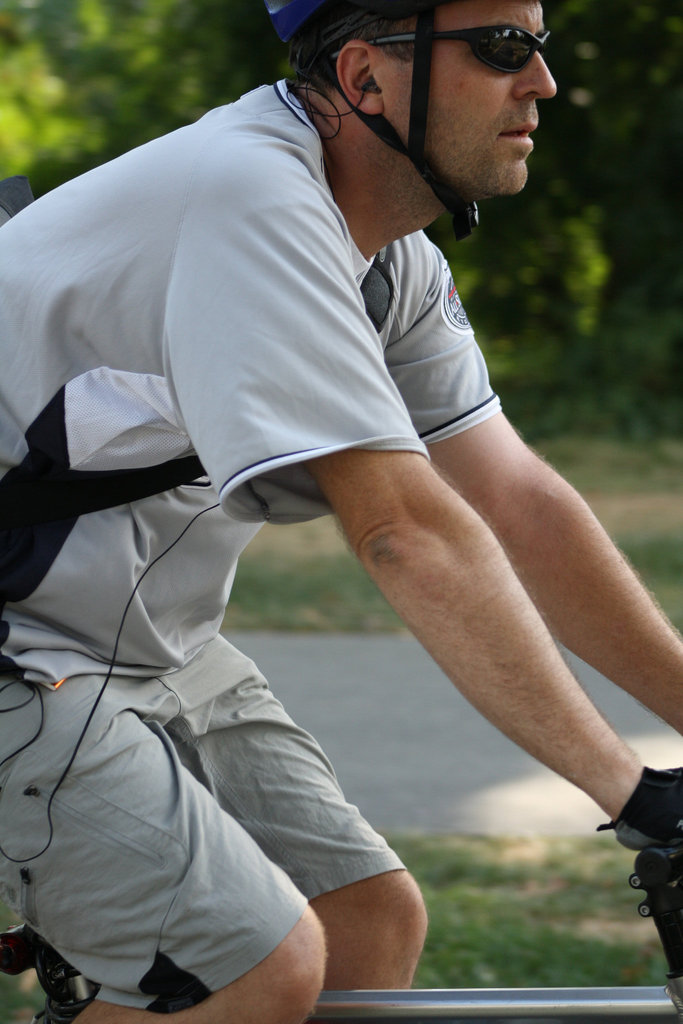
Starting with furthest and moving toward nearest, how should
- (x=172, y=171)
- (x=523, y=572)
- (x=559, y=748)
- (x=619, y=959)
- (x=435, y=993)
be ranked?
(x=619, y=959) < (x=523, y=572) < (x=435, y=993) < (x=172, y=171) < (x=559, y=748)

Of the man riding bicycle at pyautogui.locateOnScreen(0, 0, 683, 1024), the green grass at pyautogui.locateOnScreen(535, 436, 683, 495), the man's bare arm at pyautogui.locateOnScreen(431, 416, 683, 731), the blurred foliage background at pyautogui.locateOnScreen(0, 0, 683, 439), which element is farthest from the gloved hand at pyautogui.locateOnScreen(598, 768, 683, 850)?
the blurred foliage background at pyautogui.locateOnScreen(0, 0, 683, 439)

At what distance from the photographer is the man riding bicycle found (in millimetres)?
1691

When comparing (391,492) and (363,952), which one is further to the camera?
(363,952)

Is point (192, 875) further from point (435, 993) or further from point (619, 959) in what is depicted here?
point (619, 959)

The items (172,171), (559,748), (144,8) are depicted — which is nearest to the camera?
(559,748)

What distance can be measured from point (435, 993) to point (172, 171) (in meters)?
1.29

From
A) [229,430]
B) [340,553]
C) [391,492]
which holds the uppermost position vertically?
[229,430]

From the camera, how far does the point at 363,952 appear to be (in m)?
2.23

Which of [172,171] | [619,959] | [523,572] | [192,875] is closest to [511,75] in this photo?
[172,171]

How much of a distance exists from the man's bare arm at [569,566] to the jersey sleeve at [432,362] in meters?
0.04

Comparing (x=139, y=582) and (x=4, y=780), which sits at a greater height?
(x=139, y=582)

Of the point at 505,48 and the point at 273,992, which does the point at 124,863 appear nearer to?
the point at 273,992

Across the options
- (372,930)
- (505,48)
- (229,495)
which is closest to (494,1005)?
(372,930)

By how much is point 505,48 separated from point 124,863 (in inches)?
49.5
